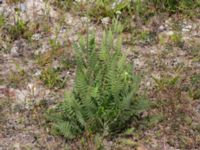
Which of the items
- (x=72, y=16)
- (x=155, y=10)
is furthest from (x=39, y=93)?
(x=155, y=10)

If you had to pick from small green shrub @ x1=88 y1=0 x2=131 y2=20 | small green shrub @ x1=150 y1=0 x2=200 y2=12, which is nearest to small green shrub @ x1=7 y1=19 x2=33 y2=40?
small green shrub @ x1=88 y1=0 x2=131 y2=20

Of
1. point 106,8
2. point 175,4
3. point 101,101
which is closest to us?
point 101,101

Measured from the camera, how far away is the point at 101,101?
443 cm

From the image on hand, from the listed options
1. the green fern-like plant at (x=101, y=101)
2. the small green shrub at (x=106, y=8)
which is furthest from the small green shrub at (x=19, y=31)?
the green fern-like plant at (x=101, y=101)

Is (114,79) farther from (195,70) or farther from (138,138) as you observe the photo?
(195,70)

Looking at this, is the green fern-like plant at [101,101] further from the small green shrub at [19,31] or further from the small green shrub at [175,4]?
the small green shrub at [175,4]

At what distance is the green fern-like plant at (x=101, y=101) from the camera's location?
14.3 ft

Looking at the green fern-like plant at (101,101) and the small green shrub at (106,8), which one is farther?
the small green shrub at (106,8)

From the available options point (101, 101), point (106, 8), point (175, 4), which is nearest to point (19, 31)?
point (106, 8)

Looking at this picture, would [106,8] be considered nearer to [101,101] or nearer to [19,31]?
[19,31]

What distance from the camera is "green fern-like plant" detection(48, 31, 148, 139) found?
436 cm

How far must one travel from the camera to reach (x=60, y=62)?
5.58 metres

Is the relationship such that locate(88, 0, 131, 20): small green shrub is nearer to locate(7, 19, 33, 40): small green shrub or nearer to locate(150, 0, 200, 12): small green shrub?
locate(150, 0, 200, 12): small green shrub

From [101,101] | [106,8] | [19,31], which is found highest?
[106,8]
